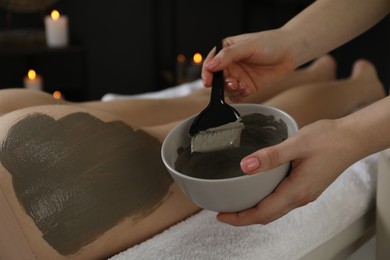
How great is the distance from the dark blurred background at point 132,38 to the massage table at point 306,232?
5.55ft

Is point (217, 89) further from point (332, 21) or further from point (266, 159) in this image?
point (332, 21)

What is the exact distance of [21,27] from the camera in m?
2.56

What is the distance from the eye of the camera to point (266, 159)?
57 cm

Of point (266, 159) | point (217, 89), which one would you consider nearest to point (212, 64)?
point (217, 89)

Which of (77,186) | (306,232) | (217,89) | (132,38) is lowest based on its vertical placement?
(132,38)

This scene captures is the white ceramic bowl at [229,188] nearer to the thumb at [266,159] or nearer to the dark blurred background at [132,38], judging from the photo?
the thumb at [266,159]

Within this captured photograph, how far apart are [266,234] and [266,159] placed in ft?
0.70

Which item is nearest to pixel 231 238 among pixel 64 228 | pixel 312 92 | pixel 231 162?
pixel 231 162

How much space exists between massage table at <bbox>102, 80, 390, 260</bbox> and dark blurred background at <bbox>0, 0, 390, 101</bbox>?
1.69m

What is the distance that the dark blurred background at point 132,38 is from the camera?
8.37ft

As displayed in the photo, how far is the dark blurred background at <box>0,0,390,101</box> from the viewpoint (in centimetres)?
255

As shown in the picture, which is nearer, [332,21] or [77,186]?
[77,186]

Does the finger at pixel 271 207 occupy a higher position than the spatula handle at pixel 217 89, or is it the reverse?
the spatula handle at pixel 217 89

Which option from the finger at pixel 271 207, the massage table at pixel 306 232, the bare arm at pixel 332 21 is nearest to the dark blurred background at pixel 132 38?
the bare arm at pixel 332 21
